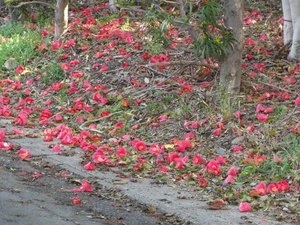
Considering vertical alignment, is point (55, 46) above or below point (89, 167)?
above

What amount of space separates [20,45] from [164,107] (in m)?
4.05

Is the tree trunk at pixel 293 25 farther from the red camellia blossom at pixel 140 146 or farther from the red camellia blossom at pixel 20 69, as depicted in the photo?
the red camellia blossom at pixel 20 69

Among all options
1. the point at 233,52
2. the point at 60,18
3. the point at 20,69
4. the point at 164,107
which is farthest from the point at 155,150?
the point at 60,18

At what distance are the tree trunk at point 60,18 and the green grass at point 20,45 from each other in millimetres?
355

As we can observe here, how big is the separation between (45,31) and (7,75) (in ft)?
4.78

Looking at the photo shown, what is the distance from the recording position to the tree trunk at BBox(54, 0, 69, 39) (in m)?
11.5

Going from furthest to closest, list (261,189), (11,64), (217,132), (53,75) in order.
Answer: (11,64)
(53,75)
(217,132)
(261,189)

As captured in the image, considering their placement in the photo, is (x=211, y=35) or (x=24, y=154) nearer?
(x=24, y=154)

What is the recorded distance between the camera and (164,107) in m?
8.19

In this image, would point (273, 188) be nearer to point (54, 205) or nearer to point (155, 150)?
point (155, 150)

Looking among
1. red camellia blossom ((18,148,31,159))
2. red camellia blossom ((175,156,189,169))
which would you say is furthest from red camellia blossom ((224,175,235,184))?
red camellia blossom ((18,148,31,159))

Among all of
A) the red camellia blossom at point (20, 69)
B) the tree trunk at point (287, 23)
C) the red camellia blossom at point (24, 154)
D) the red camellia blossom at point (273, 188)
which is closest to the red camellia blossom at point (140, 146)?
the red camellia blossom at point (24, 154)

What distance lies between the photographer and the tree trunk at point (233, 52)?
26.6ft

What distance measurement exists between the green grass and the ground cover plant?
2 cm
